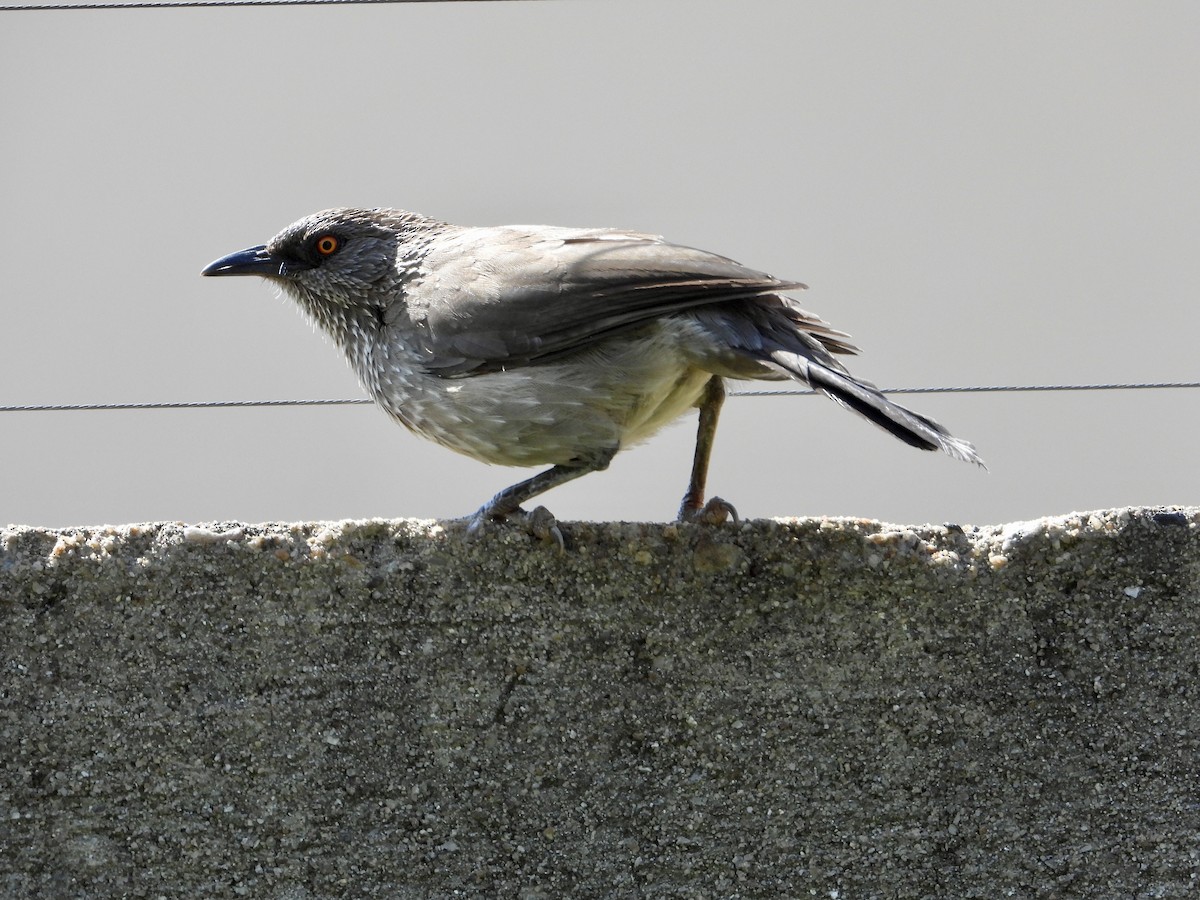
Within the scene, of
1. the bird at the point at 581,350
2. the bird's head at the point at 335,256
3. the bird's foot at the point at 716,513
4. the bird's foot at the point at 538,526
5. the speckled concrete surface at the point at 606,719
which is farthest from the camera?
the bird's head at the point at 335,256

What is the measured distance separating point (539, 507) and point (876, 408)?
2.62ft

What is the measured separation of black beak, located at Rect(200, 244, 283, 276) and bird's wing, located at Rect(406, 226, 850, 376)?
24.2 inches

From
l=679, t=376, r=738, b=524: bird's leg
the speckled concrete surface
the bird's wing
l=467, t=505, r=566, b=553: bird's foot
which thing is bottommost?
the speckled concrete surface

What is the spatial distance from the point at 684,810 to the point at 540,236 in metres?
1.73

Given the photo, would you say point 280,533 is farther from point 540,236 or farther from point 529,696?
point 540,236

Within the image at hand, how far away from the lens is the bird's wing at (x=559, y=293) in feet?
10.1

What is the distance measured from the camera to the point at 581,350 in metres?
3.15

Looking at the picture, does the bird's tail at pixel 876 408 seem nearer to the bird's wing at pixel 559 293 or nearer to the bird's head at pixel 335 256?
the bird's wing at pixel 559 293

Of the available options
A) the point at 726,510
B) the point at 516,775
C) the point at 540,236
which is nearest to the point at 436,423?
the point at 540,236

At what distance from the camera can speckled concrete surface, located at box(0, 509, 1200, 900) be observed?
8.22ft

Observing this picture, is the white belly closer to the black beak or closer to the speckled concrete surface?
the speckled concrete surface

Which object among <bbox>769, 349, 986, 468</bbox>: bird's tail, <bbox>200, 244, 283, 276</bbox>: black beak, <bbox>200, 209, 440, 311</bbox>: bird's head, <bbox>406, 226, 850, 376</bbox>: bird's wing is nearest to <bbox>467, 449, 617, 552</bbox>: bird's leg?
<bbox>406, 226, 850, 376</bbox>: bird's wing

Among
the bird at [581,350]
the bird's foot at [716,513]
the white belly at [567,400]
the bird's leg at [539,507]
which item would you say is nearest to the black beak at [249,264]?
the bird at [581,350]

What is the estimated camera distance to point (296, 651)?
2582 millimetres
